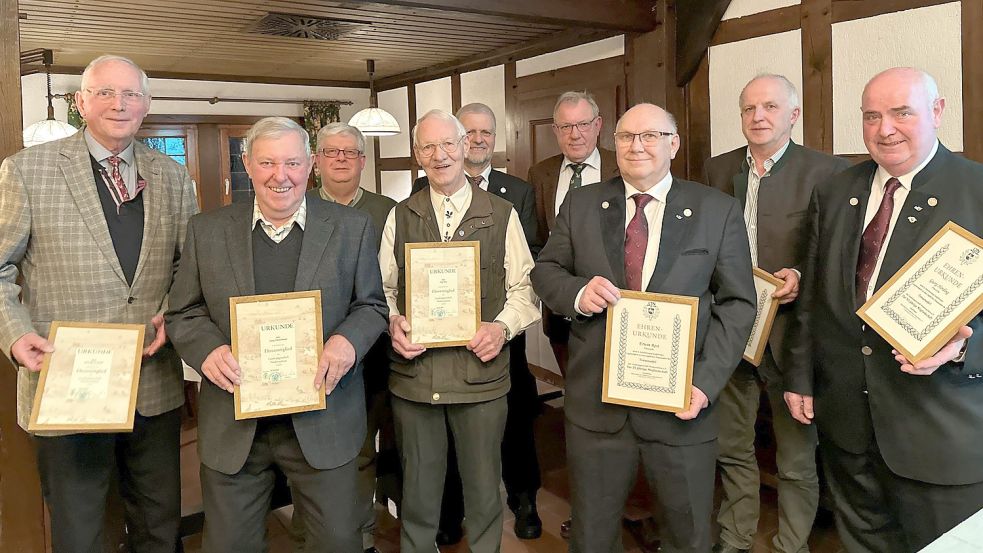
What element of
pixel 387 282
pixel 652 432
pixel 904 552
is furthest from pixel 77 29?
pixel 904 552

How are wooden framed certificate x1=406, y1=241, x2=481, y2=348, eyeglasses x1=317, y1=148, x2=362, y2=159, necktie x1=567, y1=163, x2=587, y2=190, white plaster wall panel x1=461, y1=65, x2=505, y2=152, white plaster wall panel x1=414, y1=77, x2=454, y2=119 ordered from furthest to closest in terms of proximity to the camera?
white plaster wall panel x1=414, y1=77, x2=454, y2=119 < white plaster wall panel x1=461, y1=65, x2=505, y2=152 < necktie x1=567, y1=163, x2=587, y2=190 < eyeglasses x1=317, y1=148, x2=362, y2=159 < wooden framed certificate x1=406, y1=241, x2=481, y2=348

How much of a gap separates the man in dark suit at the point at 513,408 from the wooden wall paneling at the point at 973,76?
5.72 feet

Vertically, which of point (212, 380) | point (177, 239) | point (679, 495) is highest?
point (177, 239)

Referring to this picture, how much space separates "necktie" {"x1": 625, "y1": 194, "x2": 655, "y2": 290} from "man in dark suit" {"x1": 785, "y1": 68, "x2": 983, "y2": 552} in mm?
543

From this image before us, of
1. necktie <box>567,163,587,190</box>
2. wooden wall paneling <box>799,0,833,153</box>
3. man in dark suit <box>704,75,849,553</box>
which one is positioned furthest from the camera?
wooden wall paneling <box>799,0,833,153</box>

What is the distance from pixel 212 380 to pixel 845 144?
2.88m

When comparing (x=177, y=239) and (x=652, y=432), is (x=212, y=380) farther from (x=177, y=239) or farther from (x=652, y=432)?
(x=652, y=432)

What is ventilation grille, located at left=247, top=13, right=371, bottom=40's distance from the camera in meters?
4.55

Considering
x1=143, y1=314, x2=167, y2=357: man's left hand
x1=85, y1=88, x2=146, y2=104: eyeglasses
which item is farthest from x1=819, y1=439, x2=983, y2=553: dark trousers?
x1=85, y1=88, x2=146, y2=104: eyeglasses

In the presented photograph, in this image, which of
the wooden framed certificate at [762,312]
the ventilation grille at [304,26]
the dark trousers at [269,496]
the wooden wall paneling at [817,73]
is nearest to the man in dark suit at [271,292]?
the dark trousers at [269,496]

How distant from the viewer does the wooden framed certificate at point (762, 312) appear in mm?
2469

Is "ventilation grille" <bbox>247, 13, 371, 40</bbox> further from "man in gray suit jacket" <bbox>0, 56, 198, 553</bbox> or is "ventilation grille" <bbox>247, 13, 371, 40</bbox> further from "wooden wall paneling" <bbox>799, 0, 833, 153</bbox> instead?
"wooden wall paneling" <bbox>799, 0, 833, 153</bbox>

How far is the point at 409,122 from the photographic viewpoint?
24.5 ft

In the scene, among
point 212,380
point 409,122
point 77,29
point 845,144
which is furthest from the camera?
point 409,122
